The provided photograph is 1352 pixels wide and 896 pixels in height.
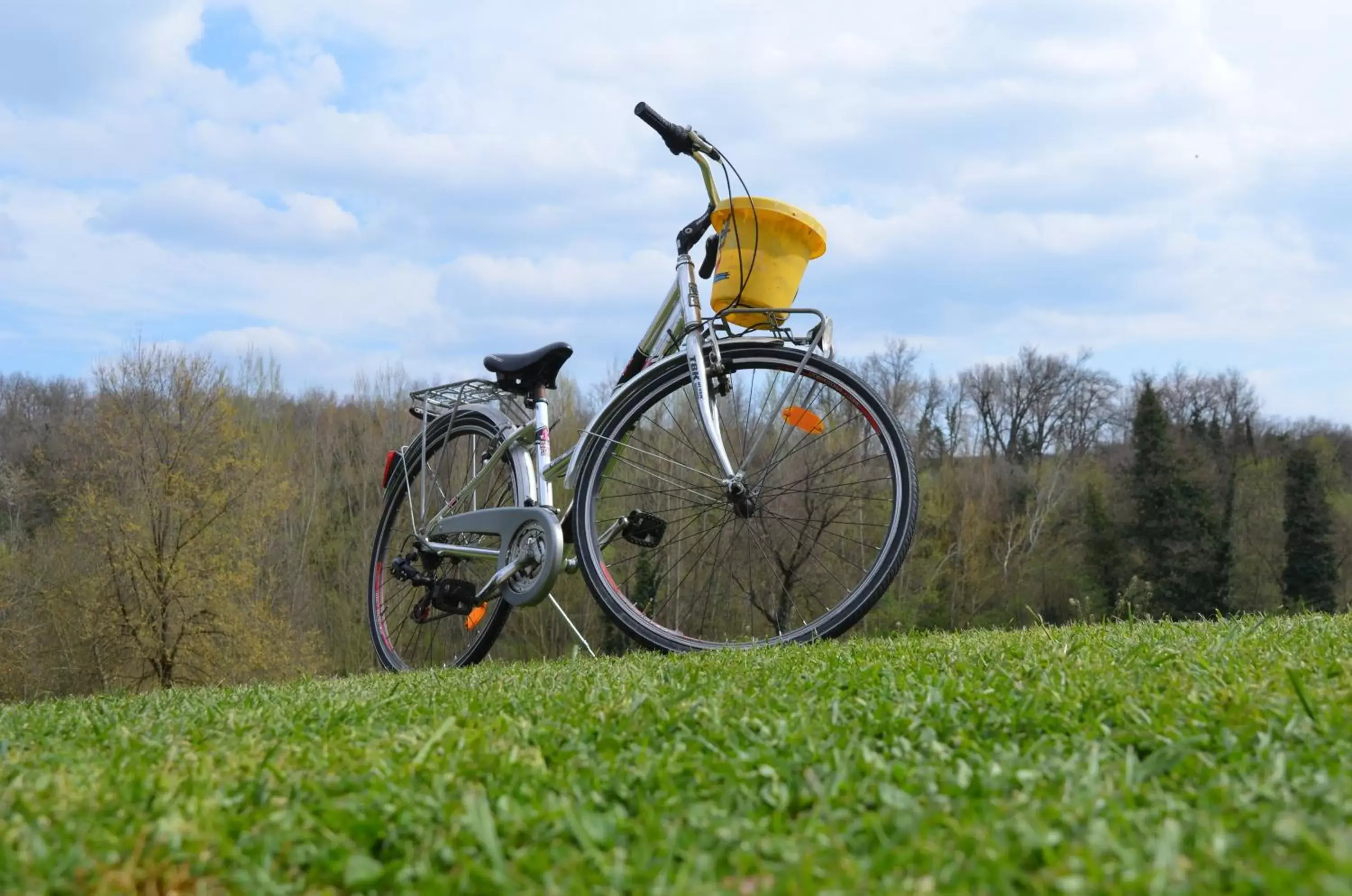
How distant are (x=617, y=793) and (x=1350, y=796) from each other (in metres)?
0.99

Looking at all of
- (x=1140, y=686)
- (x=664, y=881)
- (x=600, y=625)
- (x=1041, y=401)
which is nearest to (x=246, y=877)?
(x=664, y=881)

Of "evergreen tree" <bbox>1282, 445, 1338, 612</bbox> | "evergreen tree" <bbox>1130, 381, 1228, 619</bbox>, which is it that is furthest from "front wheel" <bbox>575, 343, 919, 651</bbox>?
"evergreen tree" <bbox>1130, 381, 1228, 619</bbox>

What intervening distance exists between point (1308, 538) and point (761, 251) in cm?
3697

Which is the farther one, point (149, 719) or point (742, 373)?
point (742, 373)

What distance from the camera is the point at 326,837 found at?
143 cm

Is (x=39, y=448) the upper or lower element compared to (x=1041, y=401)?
lower

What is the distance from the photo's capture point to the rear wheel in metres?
5.52

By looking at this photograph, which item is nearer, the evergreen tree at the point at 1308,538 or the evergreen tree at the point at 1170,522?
the evergreen tree at the point at 1308,538

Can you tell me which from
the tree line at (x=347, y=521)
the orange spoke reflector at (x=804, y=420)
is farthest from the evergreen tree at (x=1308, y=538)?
the orange spoke reflector at (x=804, y=420)

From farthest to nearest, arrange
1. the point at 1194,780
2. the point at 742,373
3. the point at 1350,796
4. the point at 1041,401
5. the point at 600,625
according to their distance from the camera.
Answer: the point at 1041,401, the point at 600,625, the point at 742,373, the point at 1194,780, the point at 1350,796

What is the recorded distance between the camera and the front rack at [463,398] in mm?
5762

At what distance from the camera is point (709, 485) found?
175 inches

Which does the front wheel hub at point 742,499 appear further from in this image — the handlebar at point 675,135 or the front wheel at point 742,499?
the handlebar at point 675,135

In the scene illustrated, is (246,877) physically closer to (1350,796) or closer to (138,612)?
(1350,796)
